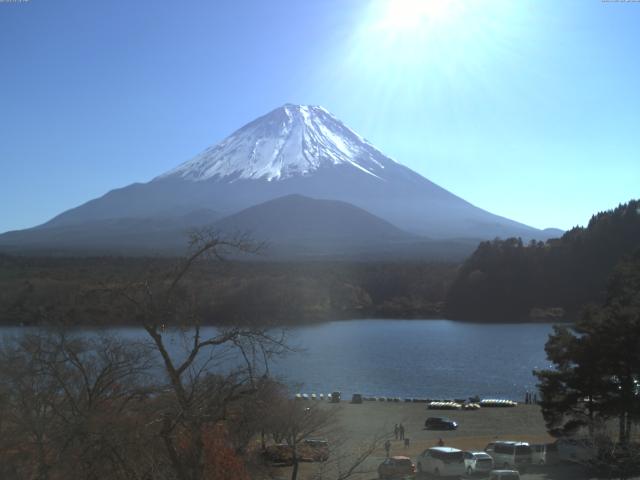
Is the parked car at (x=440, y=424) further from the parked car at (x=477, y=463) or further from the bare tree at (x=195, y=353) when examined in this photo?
the bare tree at (x=195, y=353)

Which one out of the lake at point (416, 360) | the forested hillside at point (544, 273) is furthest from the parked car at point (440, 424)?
the forested hillside at point (544, 273)

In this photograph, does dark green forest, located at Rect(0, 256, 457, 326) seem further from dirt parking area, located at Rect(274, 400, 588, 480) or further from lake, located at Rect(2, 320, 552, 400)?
dirt parking area, located at Rect(274, 400, 588, 480)

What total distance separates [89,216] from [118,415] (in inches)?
4721

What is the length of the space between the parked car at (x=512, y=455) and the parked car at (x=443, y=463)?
2.77ft

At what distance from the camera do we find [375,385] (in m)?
23.5

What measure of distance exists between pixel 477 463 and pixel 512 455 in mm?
926

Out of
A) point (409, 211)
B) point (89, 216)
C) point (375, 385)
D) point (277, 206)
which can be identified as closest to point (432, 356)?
point (375, 385)

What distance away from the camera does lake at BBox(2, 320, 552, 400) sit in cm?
2277

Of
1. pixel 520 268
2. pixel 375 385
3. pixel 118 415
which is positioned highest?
pixel 520 268

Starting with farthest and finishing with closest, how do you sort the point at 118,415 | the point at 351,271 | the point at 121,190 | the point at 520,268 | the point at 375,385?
the point at 121,190
the point at 351,271
the point at 520,268
the point at 375,385
the point at 118,415

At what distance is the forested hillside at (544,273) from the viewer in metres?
48.6

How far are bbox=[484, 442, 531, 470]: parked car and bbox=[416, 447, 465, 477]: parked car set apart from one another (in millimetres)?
843

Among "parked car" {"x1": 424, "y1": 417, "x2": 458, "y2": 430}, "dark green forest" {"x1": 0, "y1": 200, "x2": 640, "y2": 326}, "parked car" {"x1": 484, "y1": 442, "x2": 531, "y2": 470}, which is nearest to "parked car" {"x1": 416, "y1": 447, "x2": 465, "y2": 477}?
"parked car" {"x1": 484, "y1": 442, "x2": 531, "y2": 470}

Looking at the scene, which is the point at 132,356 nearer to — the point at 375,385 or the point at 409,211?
the point at 375,385
